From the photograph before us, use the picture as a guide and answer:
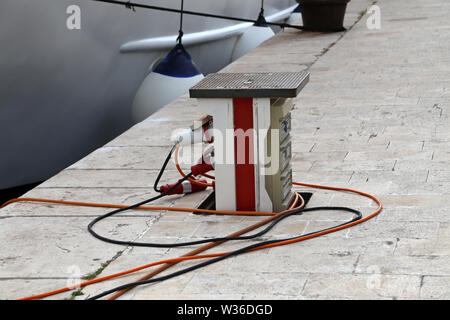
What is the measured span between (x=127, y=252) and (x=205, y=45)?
618 cm

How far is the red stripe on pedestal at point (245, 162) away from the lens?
3615 millimetres

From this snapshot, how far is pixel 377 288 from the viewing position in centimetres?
281

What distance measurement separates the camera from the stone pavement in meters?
2.94

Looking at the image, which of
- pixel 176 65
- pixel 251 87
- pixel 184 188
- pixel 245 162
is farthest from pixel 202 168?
pixel 176 65

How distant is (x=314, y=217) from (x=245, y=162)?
0.40m

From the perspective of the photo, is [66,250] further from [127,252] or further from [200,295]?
[200,295]

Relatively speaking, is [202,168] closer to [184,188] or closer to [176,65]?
[184,188]

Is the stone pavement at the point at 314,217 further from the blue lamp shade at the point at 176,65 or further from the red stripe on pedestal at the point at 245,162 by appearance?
the blue lamp shade at the point at 176,65

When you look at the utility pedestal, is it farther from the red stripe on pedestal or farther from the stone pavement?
the stone pavement

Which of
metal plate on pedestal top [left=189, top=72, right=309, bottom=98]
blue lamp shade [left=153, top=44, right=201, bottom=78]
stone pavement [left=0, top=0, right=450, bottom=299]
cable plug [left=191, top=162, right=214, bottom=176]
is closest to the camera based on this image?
stone pavement [left=0, top=0, right=450, bottom=299]

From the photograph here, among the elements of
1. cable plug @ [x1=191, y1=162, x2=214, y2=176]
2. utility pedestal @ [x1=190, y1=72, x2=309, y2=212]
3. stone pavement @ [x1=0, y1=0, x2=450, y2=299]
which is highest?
utility pedestal @ [x1=190, y1=72, x2=309, y2=212]

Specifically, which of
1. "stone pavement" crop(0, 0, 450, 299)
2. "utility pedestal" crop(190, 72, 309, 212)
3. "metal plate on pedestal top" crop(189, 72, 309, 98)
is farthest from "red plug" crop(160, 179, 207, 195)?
"metal plate on pedestal top" crop(189, 72, 309, 98)

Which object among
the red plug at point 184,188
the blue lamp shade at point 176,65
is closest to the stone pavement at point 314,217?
the red plug at point 184,188

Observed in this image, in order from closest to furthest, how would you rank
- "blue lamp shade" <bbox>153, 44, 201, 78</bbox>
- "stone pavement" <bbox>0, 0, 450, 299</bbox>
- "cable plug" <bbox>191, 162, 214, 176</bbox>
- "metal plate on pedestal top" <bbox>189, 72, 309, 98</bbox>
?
"stone pavement" <bbox>0, 0, 450, 299</bbox> → "metal plate on pedestal top" <bbox>189, 72, 309, 98</bbox> → "cable plug" <bbox>191, 162, 214, 176</bbox> → "blue lamp shade" <bbox>153, 44, 201, 78</bbox>
